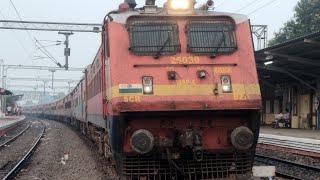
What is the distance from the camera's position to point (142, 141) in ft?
25.1

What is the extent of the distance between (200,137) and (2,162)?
30.6 ft

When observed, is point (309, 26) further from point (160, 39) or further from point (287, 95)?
point (160, 39)

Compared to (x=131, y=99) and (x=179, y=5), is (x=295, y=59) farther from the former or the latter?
(x=131, y=99)

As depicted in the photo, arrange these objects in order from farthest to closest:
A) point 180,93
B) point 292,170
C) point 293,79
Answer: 1. point 293,79
2. point 292,170
3. point 180,93

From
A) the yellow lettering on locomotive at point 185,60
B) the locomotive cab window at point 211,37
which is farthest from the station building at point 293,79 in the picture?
the yellow lettering on locomotive at point 185,60

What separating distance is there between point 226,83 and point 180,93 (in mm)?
854

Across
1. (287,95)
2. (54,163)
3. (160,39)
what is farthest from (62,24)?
(160,39)

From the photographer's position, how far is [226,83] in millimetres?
8141

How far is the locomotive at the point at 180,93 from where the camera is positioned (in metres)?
7.85

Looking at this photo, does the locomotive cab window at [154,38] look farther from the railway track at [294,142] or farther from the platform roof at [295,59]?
the platform roof at [295,59]

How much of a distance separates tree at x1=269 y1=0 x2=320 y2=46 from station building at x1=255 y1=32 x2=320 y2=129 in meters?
14.9

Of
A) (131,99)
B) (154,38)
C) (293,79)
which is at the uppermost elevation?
(293,79)

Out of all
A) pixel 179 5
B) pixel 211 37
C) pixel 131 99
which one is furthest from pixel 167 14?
pixel 131 99

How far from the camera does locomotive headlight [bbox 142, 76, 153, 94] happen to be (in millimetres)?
7871
